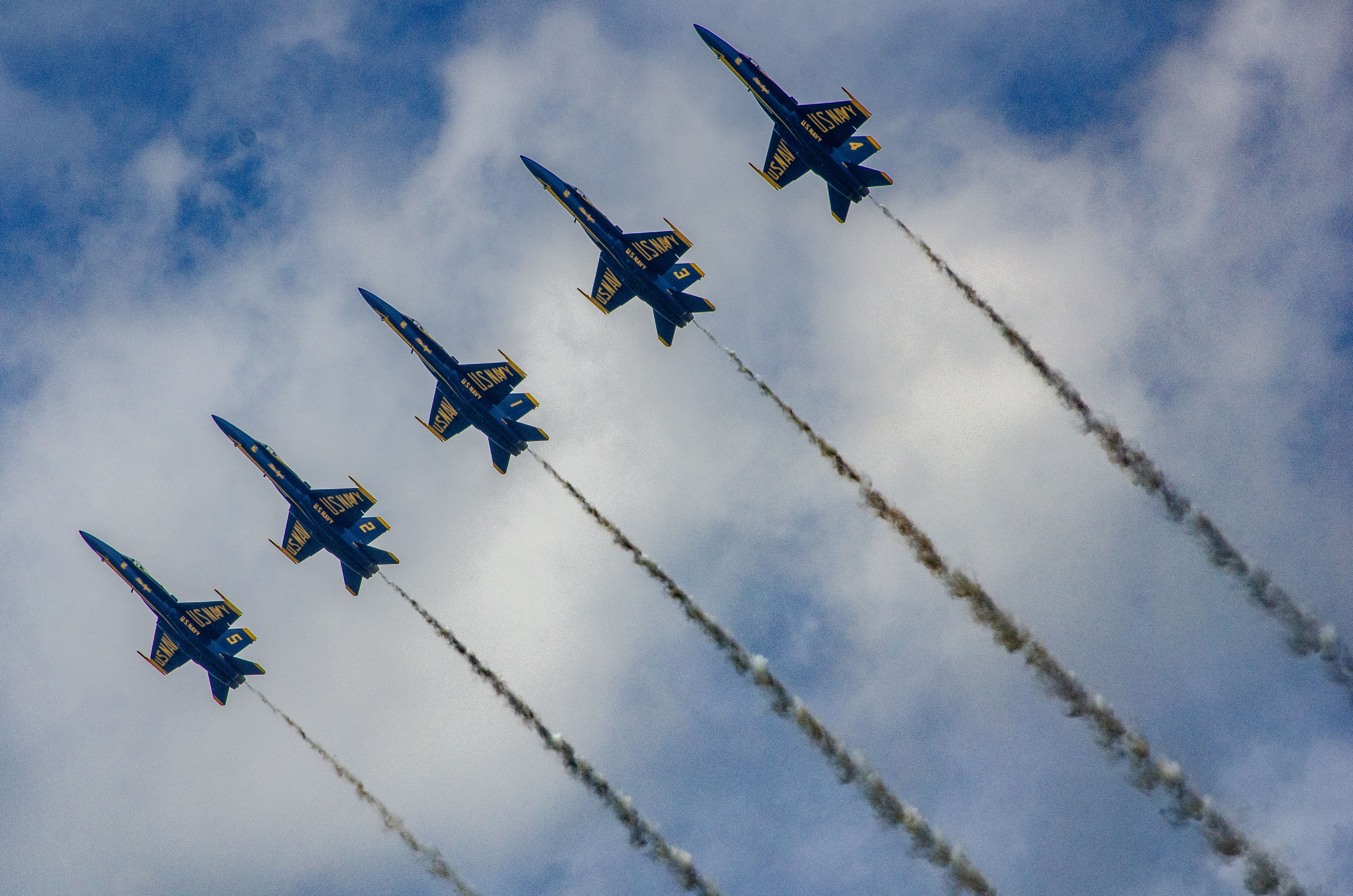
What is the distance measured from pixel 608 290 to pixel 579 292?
2397 mm

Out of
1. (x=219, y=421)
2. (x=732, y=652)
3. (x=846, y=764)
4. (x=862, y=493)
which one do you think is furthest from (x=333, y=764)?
(x=862, y=493)

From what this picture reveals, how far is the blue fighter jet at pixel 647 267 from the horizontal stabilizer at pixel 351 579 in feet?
97.1

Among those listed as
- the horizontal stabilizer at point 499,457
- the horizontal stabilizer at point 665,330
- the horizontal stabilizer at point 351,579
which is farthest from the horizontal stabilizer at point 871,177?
the horizontal stabilizer at point 351,579

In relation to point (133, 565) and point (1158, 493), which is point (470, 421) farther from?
point (1158, 493)

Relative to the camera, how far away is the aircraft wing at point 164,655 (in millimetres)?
99188

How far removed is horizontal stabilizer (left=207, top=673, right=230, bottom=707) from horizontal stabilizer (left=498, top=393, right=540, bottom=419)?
37.0 m

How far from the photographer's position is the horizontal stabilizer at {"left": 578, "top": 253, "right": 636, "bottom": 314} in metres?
85.8

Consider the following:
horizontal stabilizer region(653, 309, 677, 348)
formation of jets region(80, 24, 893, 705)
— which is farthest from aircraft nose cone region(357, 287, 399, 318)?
horizontal stabilizer region(653, 309, 677, 348)

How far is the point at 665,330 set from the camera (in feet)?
284

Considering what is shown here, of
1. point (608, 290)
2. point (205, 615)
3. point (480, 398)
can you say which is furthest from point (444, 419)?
point (205, 615)

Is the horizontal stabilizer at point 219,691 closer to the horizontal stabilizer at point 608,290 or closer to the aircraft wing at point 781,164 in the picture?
the horizontal stabilizer at point 608,290

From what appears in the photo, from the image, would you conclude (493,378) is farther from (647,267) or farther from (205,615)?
(205,615)

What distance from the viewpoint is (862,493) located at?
3344 inches

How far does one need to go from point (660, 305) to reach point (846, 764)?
121 feet
